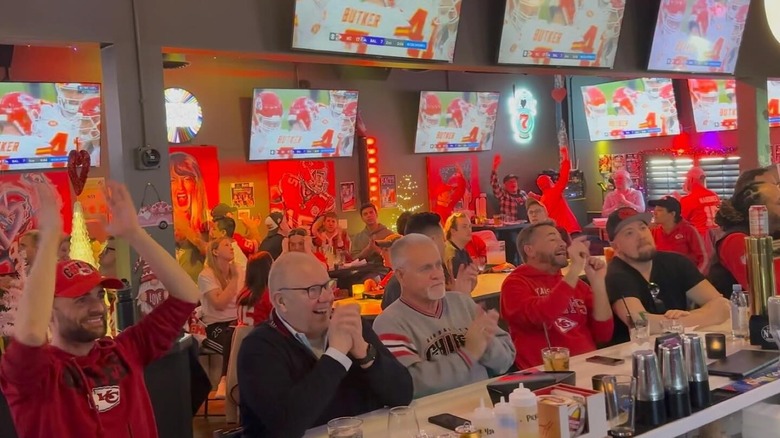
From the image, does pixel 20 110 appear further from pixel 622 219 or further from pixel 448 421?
pixel 448 421

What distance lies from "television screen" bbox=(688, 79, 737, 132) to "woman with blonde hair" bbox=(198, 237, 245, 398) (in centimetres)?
831

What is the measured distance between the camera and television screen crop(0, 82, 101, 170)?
22.8ft

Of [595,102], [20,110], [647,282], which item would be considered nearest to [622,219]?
[647,282]

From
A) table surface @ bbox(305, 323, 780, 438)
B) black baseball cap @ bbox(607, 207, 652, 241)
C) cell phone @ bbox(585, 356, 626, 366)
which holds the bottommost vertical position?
table surface @ bbox(305, 323, 780, 438)

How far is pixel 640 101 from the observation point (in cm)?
1183

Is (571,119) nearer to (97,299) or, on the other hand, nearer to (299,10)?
(299,10)

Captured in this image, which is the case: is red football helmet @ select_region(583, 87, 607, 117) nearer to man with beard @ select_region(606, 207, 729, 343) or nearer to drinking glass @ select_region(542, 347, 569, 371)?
man with beard @ select_region(606, 207, 729, 343)

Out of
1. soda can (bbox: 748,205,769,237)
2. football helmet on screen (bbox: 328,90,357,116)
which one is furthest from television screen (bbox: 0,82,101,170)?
soda can (bbox: 748,205,769,237)

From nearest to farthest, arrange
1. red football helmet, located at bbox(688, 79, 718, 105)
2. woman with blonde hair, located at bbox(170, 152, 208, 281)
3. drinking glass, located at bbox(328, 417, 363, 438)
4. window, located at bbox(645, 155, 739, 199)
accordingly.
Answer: drinking glass, located at bbox(328, 417, 363, 438) → woman with blonde hair, located at bbox(170, 152, 208, 281) → red football helmet, located at bbox(688, 79, 718, 105) → window, located at bbox(645, 155, 739, 199)

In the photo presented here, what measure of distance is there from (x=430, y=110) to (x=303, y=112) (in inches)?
84.0

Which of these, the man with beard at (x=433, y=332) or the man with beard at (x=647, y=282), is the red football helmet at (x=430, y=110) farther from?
the man with beard at (x=433, y=332)

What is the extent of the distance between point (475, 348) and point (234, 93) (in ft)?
21.6

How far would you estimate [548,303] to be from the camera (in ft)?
12.0

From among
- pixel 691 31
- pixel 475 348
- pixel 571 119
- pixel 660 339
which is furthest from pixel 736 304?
pixel 571 119
